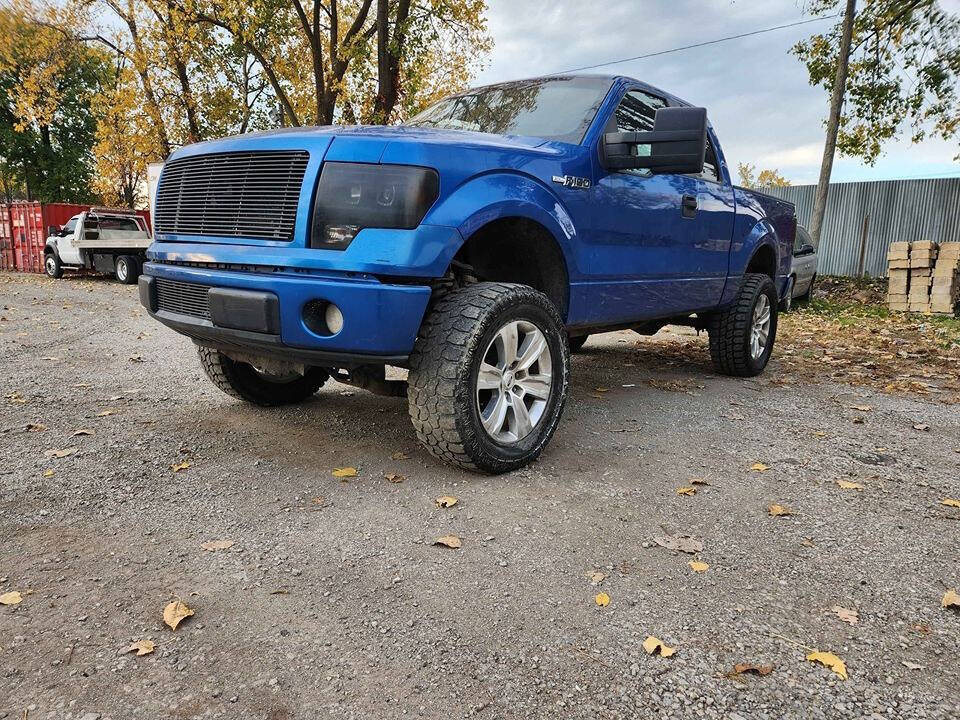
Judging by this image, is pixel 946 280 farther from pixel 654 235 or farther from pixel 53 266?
pixel 53 266

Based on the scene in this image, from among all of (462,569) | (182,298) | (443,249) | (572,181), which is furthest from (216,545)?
(572,181)

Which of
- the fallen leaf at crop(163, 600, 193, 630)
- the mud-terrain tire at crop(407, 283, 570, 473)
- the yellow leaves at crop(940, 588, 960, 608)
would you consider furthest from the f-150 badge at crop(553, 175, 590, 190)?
the fallen leaf at crop(163, 600, 193, 630)

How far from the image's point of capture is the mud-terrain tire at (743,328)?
558cm

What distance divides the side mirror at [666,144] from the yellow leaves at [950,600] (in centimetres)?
219

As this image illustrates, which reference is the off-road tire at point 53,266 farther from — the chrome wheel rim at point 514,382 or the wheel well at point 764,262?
the chrome wheel rim at point 514,382

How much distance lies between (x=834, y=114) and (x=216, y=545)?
53.0 feet

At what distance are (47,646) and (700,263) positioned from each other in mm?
4297

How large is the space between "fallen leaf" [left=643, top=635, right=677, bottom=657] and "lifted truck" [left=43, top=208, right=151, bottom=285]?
1722 centimetres

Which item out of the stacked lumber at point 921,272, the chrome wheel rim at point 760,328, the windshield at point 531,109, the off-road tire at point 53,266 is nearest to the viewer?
the windshield at point 531,109

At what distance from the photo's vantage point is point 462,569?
2354 mm

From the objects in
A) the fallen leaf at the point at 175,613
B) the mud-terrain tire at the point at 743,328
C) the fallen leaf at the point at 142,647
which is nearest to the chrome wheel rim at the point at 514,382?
the fallen leaf at the point at 175,613

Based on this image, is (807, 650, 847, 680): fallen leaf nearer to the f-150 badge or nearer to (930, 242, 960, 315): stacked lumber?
the f-150 badge

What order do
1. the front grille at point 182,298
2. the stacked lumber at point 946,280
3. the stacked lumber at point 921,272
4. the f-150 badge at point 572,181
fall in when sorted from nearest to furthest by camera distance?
1. the front grille at point 182,298
2. the f-150 badge at point 572,181
3. the stacked lumber at point 946,280
4. the stacked lumber at point 921,272

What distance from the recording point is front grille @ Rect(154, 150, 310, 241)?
2.89m
